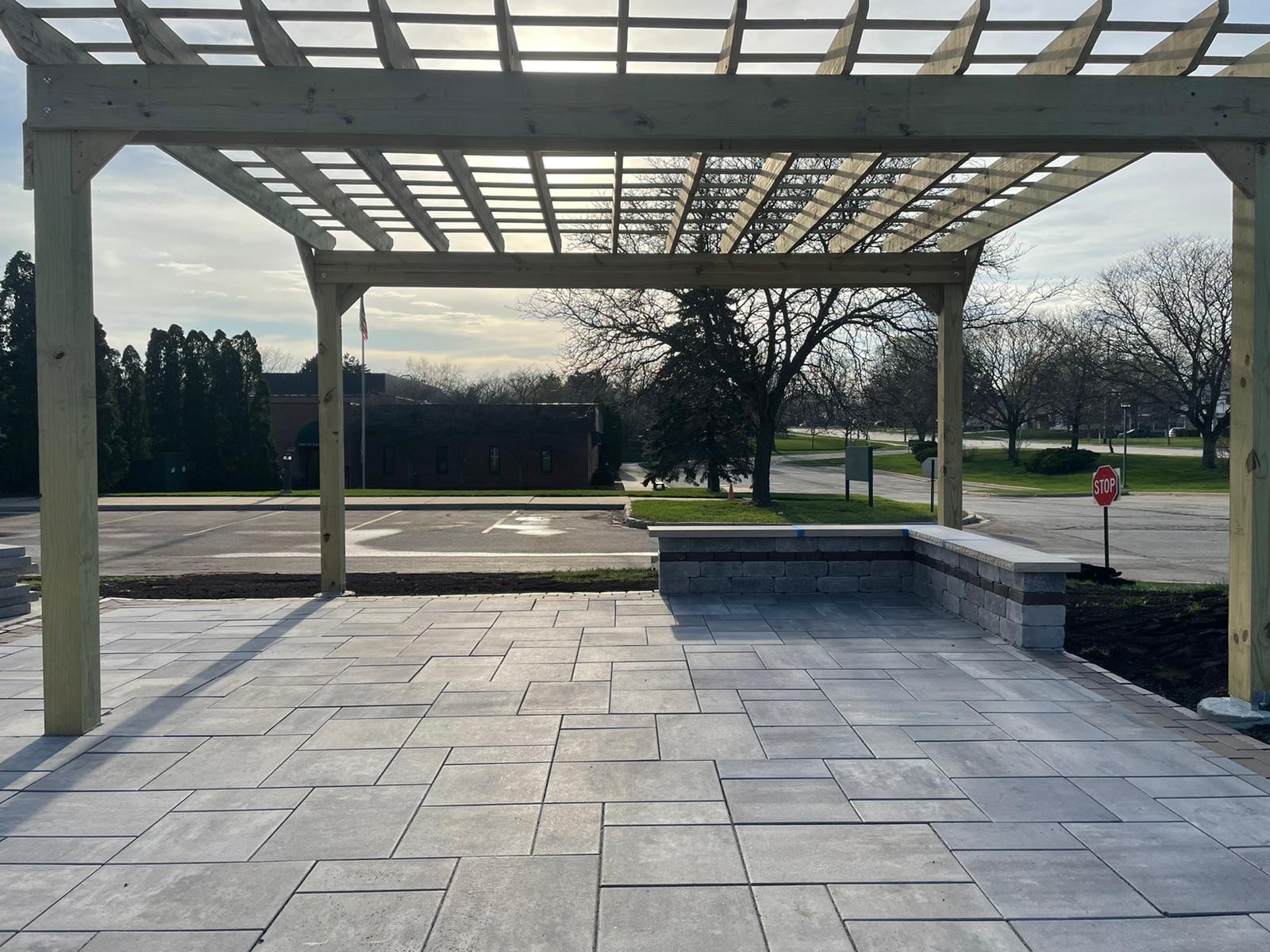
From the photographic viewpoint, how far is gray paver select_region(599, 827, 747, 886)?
3.50 m

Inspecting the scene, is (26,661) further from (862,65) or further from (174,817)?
(862,65)

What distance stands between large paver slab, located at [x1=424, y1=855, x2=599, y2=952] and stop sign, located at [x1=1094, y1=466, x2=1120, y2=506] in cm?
1107

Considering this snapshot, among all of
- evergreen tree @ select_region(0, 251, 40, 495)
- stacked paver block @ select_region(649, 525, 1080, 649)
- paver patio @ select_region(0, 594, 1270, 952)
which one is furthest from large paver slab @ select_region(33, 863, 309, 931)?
evergreen tree @ select_region(0, 251, 40, 495)

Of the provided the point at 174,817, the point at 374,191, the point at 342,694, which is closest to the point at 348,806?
the point at 174,817

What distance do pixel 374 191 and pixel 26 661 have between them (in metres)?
4.64

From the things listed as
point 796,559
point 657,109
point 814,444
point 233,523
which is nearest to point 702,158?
point 657,109

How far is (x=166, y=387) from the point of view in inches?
1483

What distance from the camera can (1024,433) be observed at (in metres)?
89.1

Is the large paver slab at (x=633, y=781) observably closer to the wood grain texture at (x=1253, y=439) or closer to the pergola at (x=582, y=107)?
the pergola at (x=582, y=107)

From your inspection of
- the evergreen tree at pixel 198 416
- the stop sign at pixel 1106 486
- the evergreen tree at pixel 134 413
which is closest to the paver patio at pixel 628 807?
the stop sign at pixel 1106 486

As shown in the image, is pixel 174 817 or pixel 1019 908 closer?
pixel 1019 908

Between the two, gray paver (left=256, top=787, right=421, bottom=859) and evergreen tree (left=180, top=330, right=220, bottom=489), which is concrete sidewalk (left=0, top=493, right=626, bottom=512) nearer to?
evergreen tree (left=180, top=330, right=220, bottom=489)

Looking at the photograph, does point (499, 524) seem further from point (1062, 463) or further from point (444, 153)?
point (1062, 463)

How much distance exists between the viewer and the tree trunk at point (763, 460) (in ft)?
77.1
